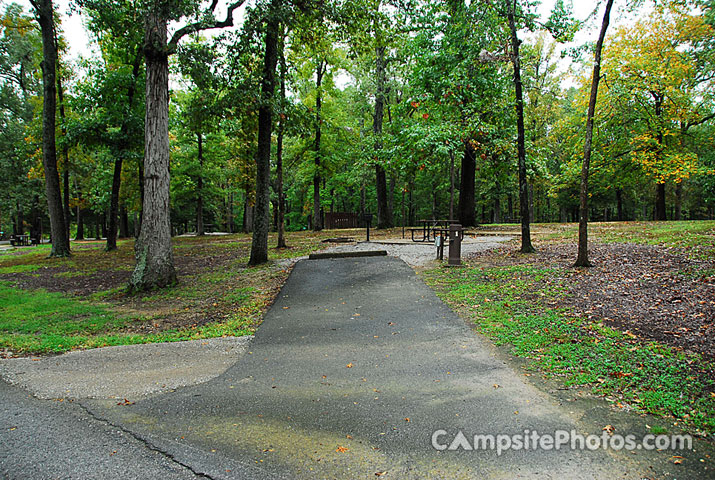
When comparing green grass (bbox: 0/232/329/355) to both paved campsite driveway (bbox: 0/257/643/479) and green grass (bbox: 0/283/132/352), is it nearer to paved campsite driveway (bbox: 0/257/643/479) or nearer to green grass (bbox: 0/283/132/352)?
green grass (bbox: 0/283/132/352)

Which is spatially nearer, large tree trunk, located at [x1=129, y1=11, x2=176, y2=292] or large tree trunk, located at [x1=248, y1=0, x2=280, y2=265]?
large tree trunk, located at [x1=129, y1=11, x2=176, y2=292]

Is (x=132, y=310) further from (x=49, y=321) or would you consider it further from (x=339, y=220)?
(x=339, y=220)

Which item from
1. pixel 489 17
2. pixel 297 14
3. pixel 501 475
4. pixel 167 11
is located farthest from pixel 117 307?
pixel 489 17

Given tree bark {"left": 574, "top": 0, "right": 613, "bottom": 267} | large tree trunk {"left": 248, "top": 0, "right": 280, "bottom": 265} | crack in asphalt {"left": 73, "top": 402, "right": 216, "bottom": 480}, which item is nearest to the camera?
crack in asphalt {"left": 73, "top": 402, "right": 216, "bottom": 480}

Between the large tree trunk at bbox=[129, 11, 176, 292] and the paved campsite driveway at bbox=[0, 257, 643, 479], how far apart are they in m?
4.46

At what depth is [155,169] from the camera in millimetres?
8203

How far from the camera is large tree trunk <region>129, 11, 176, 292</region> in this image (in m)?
8.19

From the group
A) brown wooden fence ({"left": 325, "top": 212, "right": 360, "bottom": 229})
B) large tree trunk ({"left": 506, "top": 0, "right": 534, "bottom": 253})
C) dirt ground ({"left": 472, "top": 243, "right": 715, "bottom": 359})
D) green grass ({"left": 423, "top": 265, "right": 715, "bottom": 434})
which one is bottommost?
green grass ({"left": 423, "top": 265, "right": 715, "bottom": 434})

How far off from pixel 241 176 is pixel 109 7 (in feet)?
46.1

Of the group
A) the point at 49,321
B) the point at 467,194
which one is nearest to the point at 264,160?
the point at 49,321

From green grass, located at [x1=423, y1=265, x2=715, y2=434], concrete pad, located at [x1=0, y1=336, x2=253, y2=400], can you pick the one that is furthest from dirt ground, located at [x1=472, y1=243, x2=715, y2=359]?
concrete pad, located at [x1=0, y1=336, x2=253, y2=400]

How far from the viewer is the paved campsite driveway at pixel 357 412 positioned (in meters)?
2.39

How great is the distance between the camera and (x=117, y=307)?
23.7ft

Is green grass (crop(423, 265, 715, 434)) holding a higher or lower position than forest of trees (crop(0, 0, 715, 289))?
lower
